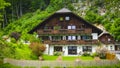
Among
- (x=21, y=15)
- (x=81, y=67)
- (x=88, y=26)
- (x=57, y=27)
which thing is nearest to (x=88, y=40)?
(x=88, y=26)

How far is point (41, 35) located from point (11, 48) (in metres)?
21.2

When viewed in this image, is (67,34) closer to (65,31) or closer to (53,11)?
(65,31)

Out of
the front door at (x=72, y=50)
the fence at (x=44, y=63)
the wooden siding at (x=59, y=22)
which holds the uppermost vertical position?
the wooden siding at (x=59, y=22)

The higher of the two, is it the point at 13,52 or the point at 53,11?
the point at 53,11

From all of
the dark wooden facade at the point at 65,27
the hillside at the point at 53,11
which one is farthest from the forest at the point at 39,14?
the dark wooden facade at the point at 65,27

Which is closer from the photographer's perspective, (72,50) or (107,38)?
(72,50)

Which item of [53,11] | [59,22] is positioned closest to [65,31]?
[59,22]

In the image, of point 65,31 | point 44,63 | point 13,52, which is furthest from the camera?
point 65,31

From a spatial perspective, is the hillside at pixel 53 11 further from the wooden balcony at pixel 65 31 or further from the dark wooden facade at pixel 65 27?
the wooden balcony at pixel 65 31

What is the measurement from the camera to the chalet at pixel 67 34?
60.3 metres

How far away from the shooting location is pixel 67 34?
61125 mm

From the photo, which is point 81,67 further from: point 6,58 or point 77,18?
point 77,18

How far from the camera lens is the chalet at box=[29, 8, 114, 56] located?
6031 cm

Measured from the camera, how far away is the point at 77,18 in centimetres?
6247
